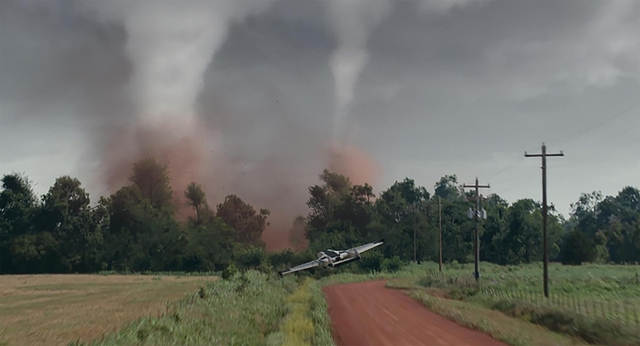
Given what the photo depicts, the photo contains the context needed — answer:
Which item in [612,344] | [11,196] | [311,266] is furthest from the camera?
[11,196]

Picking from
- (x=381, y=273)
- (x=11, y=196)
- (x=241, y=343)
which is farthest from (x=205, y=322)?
(x=11, y=196)

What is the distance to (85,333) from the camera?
90.6 feet

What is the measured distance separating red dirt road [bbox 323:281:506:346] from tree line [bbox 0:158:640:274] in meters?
47.9

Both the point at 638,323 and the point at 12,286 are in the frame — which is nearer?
the point at 638,323

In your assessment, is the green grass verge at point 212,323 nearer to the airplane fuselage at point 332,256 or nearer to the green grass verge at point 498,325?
the green grass verge at point 498,325

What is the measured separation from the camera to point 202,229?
93.7 metres

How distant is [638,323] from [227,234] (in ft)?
253

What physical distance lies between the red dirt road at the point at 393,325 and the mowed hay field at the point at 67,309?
37.3 feet

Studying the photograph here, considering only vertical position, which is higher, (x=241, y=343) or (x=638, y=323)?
(x=638, y=323)

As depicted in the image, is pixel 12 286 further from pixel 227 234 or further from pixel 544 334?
pixel 544 334

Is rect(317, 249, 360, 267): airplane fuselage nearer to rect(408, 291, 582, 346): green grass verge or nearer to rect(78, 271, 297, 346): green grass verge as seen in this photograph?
rect(78, 271, 297, 346): green grass verge

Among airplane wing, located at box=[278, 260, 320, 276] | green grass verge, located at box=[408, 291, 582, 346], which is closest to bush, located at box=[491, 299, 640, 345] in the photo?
green grass verge, located at box=[408, 291, 582, 346]

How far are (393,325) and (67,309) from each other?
25894mm

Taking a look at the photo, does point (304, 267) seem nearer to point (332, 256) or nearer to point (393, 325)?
point (332, 256)
